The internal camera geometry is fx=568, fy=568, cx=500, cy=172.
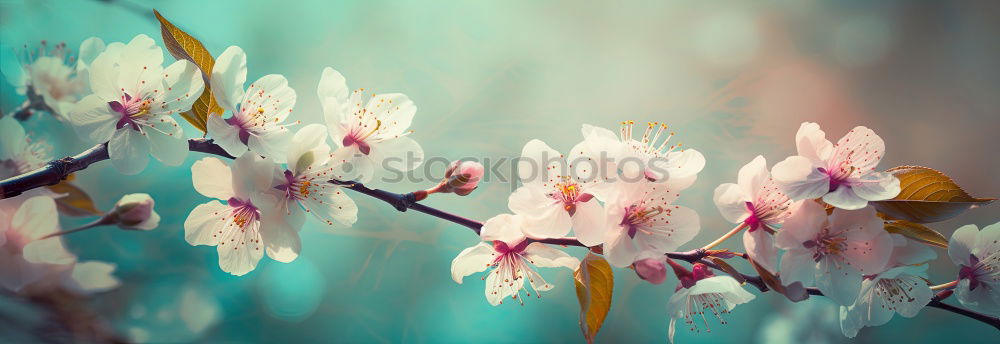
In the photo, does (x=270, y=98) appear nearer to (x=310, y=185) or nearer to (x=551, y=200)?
(x=310, y=185)

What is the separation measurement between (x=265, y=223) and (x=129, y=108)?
15cm

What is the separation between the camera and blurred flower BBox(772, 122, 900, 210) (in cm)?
51

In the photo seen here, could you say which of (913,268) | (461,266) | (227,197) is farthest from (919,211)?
(227,197)

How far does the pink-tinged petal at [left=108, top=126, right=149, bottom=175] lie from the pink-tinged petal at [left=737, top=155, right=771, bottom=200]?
1.73ft

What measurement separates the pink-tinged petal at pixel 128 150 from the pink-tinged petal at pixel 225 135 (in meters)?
0.06

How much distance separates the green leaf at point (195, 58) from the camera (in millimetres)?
486

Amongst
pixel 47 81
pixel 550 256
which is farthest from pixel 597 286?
pixel 47 81

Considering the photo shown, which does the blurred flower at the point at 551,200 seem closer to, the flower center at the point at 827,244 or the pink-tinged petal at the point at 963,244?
the flower center at the point at 827,244

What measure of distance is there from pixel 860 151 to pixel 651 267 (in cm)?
24

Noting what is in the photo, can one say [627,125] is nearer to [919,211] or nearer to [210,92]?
[919,211]

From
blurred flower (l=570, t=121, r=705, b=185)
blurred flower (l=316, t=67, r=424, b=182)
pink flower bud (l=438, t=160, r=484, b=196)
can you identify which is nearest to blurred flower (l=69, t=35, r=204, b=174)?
blurred flower (l=316, t=67, r=424, b=182)

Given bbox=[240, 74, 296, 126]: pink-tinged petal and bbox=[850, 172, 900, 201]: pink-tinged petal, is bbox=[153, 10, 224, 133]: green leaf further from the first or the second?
bbox=[850, 172, 900, 201]: pink-tinged petal

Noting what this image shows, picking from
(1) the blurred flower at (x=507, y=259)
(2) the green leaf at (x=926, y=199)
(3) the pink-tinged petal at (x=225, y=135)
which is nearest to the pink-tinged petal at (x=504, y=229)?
(1) the blurred flower at (x=507, y=259)

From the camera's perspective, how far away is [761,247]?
1.72 ft
